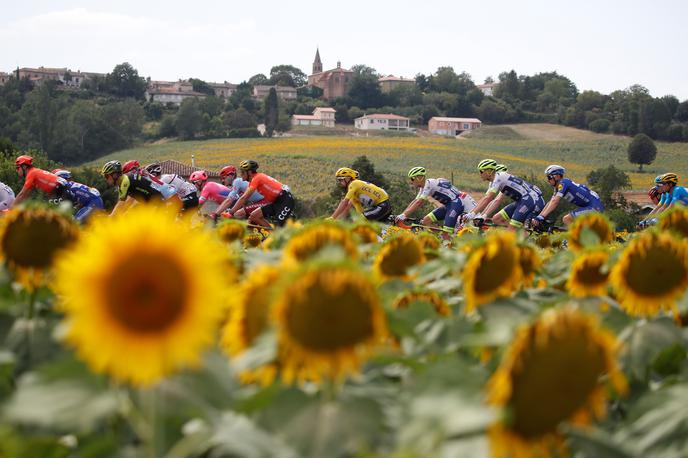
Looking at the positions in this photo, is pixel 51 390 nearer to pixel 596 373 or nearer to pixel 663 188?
pixel 596 373

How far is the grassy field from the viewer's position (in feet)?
311

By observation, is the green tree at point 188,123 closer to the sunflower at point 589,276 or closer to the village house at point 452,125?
the village house at point 452,125

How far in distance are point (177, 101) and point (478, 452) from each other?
19981 centimetres

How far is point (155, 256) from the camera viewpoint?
1479 mm

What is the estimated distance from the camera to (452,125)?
154000 millimetres

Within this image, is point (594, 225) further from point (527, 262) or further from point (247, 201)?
point (247, 201)

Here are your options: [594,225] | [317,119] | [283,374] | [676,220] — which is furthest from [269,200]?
[317,119]

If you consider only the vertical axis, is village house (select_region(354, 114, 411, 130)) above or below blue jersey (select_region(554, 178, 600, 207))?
below

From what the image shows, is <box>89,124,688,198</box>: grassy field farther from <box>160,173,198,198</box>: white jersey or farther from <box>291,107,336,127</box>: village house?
<box>160,173,198,198</box>: white jersey

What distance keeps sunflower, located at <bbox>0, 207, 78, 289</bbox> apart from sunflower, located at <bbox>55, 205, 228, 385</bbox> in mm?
976

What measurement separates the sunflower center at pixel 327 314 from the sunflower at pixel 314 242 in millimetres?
800

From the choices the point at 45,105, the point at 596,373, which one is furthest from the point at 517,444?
the point at 45,105

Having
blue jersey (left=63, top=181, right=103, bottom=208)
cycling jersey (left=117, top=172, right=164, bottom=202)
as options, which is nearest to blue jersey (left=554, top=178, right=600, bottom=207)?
cycling jersey (left=117, top=172, right=164, bottom=202)

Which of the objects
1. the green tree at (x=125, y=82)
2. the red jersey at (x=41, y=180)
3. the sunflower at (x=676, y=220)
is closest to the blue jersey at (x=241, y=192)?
the red jersey at (x=41, y=180)
